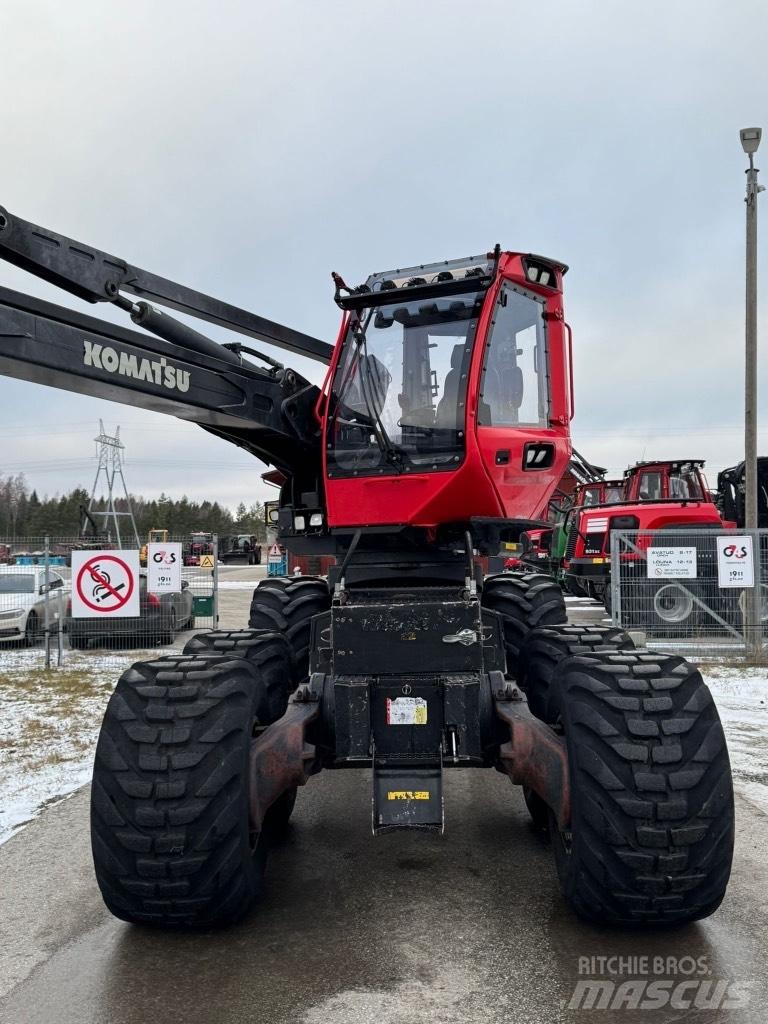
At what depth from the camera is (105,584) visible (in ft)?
41.0

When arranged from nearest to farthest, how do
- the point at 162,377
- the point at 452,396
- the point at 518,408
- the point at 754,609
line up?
the point at 162,377 < the point at 452,396 < the point at 518,408 < the point at 754,609

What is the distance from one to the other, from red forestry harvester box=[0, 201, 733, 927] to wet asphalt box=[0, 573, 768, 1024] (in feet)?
0.69

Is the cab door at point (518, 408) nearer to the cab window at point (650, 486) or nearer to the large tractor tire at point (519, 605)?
the large tractor tire at point (519, 605)

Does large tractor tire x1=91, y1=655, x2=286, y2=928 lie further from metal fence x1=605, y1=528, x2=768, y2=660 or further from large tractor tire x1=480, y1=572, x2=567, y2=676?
metal fence x1=605, y1=528, x2=768, y2=660

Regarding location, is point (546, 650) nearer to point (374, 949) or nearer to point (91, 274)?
point (374, 949)

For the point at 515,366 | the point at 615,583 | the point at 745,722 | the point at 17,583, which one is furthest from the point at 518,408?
the point at 17,583

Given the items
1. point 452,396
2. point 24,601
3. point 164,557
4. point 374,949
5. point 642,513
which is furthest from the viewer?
point 642,513

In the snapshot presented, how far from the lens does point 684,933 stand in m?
3.89

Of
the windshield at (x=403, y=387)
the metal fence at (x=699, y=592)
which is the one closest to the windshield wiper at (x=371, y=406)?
the windshield at (x=403, y=387)

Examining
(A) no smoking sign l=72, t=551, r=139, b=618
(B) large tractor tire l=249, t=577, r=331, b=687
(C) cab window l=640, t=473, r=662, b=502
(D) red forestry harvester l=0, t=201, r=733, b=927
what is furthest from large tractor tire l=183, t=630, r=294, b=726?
(C) cab window l=640, t=473, r=662, b=502

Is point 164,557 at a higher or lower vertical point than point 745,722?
higher

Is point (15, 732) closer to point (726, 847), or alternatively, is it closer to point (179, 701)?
point (179, 701)

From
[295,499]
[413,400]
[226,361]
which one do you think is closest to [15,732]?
[295,499]

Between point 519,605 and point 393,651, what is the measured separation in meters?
2.34
